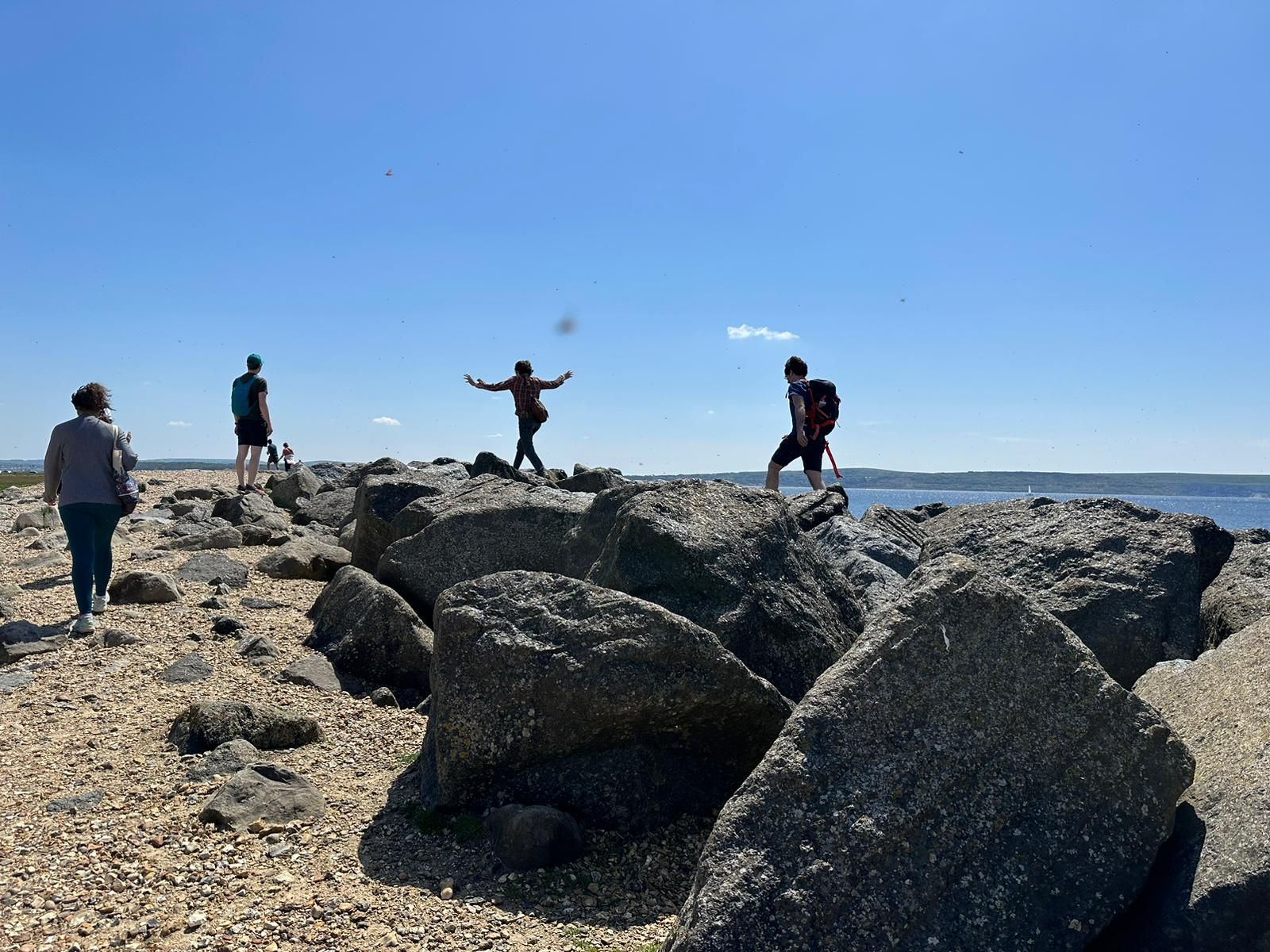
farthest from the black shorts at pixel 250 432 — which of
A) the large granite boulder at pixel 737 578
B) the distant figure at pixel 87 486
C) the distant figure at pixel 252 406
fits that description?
the large granite boulder at pixel 737 578

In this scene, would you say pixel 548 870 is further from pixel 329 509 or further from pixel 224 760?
pixel 329 509

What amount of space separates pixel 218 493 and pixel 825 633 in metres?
18.2

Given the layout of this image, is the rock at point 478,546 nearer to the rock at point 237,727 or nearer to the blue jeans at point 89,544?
the rock at point 237,727

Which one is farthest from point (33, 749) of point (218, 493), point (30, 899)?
point (218, 493)

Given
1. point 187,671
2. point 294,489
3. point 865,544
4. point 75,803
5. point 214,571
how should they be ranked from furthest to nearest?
point 294,489
point 214,571
point 865,544
point 187,671
point 75,803

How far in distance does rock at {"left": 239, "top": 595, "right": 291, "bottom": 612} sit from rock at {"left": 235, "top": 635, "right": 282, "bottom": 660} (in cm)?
148

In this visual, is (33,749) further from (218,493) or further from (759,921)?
(218,493)

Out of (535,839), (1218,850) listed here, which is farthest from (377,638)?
(1218,850)

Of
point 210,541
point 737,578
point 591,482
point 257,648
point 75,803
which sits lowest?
point 75,803

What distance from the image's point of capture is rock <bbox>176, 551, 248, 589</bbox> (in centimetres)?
1077

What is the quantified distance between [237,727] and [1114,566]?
6547 mm

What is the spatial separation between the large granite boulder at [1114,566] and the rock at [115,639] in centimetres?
729

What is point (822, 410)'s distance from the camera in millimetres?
13703

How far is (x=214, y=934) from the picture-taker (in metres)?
4.13
